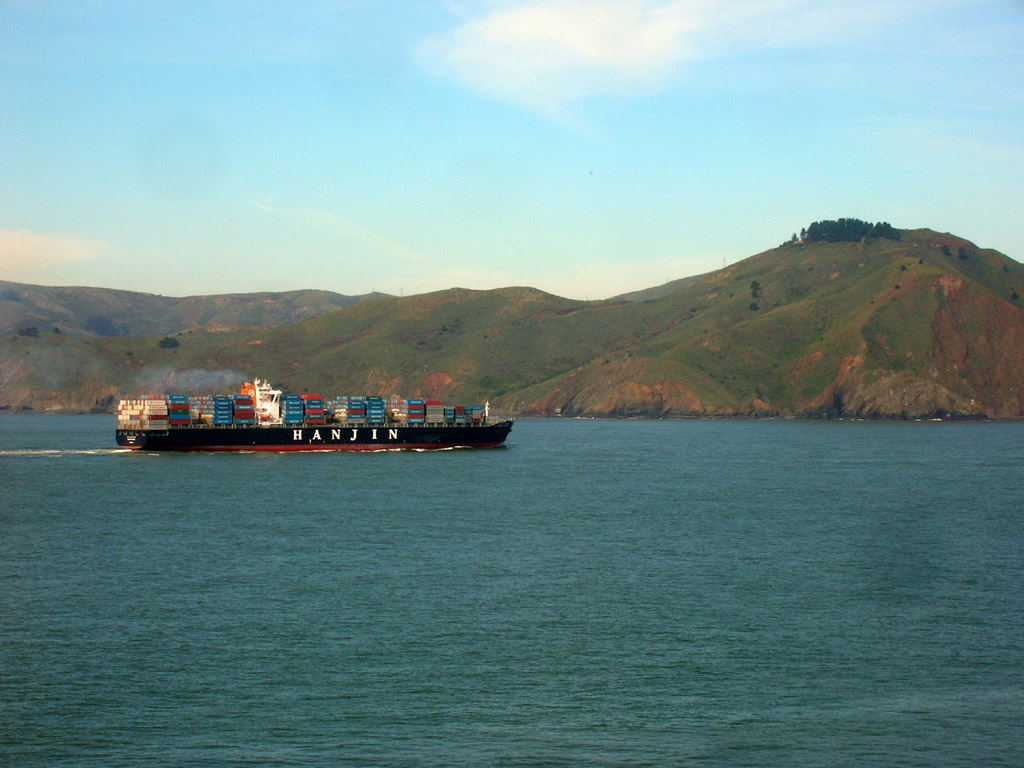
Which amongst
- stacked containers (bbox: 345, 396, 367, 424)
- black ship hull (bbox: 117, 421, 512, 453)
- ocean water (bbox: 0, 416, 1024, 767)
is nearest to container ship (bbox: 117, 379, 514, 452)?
black ship hull (bbox: 117, 421, 512, 453)

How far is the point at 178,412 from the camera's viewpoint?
113 metres

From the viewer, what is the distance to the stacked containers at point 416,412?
122312mm

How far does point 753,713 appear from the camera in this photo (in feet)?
94.3

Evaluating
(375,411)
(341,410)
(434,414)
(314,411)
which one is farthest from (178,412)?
(434,414)

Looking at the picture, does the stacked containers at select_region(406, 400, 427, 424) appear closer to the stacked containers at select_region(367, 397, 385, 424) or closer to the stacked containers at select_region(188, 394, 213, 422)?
the stacked containers at select_region(367, 397, 385, 424)

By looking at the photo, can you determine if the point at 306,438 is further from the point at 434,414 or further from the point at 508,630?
the point at 508,630

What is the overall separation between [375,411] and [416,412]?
4647 millimetres

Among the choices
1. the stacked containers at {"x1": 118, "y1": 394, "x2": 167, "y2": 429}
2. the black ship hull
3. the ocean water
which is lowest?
the ocean water

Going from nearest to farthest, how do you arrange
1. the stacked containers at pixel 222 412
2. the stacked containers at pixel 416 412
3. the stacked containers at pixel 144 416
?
the stacked containers at pixel 144 416, the stacked containers at pixel 222 412, the stacked containers at pixel 416 412

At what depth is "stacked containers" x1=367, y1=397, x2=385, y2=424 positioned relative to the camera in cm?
12069

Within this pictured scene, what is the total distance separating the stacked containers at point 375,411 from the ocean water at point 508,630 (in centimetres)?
4589

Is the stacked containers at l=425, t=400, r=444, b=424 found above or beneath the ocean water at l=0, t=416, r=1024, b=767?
above

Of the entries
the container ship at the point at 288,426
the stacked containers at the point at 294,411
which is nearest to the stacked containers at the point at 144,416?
the container ship at the point at 288,426

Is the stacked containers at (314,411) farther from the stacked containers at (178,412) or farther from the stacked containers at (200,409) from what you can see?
the stacked containers at (178,412)
